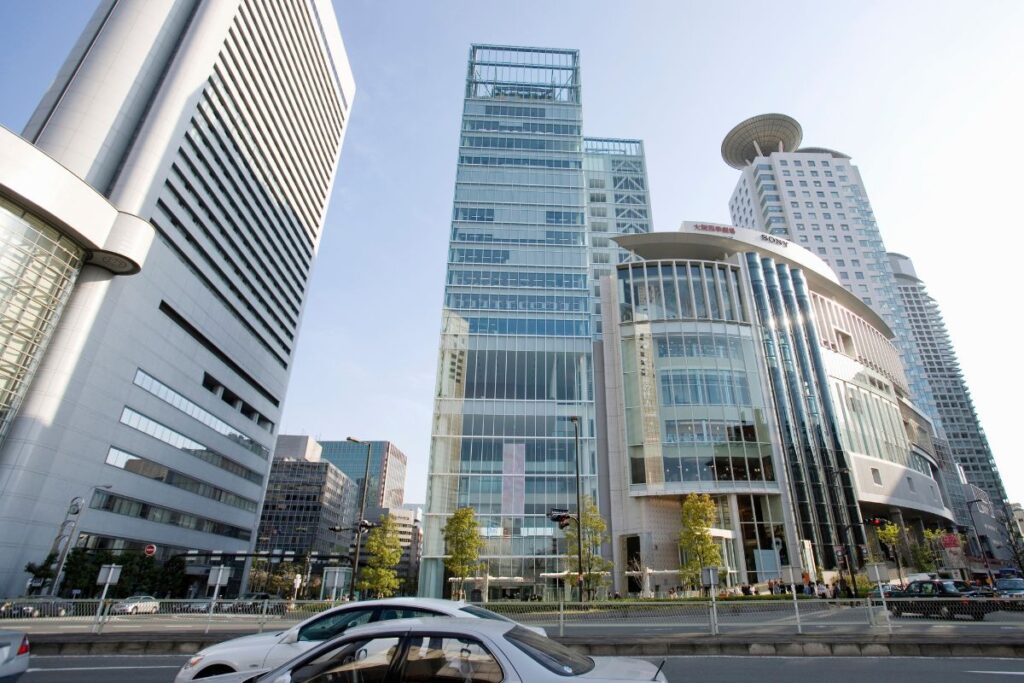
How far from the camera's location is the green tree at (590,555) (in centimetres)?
3412

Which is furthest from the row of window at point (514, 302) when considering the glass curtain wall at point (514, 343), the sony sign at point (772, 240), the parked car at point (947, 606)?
the parked car at point (947, 606)

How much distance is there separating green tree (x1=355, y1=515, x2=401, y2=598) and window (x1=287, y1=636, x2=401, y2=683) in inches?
1498

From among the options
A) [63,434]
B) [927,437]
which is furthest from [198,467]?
[927,437]

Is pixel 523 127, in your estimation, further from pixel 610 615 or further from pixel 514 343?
pixel 610 615

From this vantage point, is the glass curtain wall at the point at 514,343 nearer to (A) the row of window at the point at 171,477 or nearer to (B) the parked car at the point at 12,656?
(A) the row of window at the point at 171,477

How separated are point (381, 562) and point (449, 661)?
134 feet

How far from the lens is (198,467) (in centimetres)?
5656

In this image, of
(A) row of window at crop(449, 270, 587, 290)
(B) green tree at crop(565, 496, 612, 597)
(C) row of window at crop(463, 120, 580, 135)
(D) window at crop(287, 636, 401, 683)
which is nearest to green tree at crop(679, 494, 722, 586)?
(B) green tree at crop(565, 496, 612, 597)

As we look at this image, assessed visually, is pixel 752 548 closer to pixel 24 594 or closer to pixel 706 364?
pixel 706 364

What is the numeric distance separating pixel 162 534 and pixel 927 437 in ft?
335

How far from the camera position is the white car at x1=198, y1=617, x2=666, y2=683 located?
3.88 meters

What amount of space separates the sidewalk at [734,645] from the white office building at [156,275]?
3402 centimetres

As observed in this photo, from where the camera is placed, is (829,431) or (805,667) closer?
(805,667)

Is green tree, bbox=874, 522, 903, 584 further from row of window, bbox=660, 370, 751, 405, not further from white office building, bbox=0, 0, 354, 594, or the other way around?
white office building, bbox=0, 0, 354, 594
